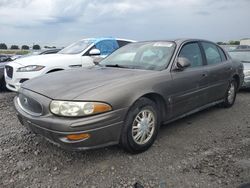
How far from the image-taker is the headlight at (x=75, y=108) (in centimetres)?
283

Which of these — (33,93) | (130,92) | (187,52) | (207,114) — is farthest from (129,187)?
(207,114)

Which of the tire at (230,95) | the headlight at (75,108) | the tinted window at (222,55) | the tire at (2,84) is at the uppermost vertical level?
the tinted window at (222,55)

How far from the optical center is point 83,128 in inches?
111

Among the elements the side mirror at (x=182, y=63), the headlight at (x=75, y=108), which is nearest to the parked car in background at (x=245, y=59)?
the side mirror at (x=182, y=63)

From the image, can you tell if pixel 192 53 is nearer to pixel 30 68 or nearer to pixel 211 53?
pixel 211 53

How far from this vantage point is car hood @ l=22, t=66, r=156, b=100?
120 inches

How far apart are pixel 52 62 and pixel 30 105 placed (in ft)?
9.60

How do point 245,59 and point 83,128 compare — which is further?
point 245,59

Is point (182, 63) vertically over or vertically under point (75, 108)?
over

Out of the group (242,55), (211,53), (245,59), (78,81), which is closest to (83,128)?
(78,81)

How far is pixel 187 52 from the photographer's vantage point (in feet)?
14.3

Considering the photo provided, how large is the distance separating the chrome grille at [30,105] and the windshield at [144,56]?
4.76ft

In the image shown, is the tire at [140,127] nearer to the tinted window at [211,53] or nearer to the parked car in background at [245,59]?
the tinted window at [211,53]

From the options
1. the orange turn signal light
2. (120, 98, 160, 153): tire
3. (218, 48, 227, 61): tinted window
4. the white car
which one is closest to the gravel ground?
(120, 98, 160, 153): tire
